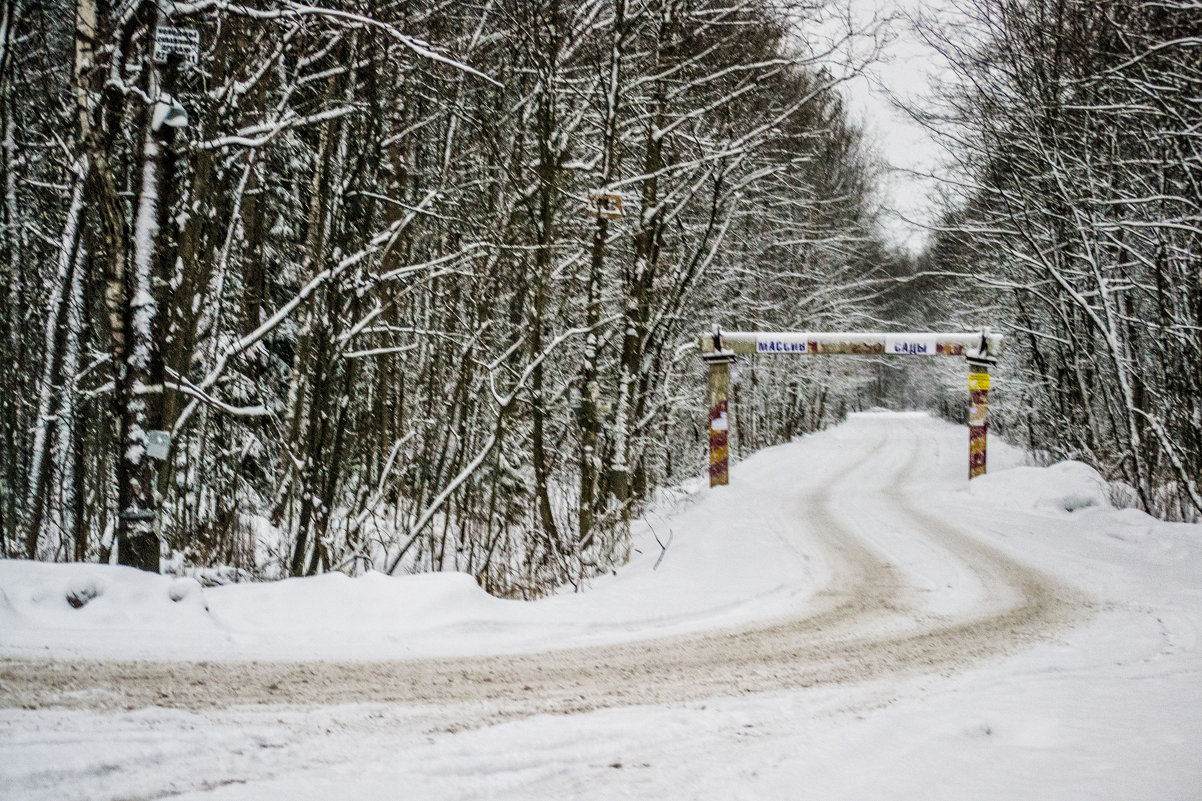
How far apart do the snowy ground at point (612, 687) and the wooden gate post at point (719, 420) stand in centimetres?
1017

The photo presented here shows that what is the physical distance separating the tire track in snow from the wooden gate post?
11.2 meters

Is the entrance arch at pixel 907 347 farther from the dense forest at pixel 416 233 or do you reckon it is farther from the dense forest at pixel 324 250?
the dense forest at pixel 324 250

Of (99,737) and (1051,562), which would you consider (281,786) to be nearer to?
(99,737)

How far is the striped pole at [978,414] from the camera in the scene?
70.3ft

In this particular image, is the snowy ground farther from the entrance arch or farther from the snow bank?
the entrance arch

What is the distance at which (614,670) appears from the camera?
5.08 m

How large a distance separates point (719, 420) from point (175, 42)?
1533 cm

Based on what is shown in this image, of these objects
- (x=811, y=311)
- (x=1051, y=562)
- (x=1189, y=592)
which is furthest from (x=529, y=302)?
(x=811, y=311)

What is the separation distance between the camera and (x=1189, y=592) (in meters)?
8.06

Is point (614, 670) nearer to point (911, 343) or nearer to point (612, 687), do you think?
point (612, 687)

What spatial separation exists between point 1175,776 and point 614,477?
9458mm

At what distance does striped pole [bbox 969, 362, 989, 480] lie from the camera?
21.4 metres

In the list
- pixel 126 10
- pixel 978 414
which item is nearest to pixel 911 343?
pixel 978 414

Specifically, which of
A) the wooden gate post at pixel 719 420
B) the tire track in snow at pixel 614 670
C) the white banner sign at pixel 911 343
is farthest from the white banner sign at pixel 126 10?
the white banner sign at pixel 911 343
